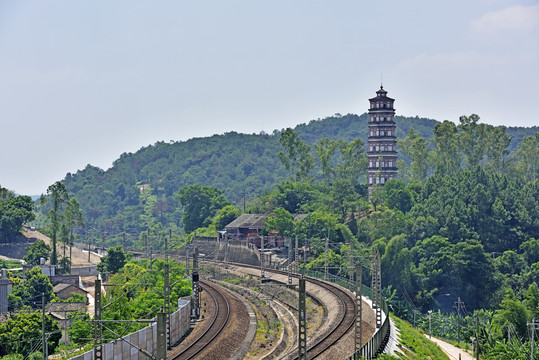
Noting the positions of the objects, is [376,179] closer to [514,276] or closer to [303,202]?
[303,202]

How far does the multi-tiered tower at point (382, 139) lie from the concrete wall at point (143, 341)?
58411mm

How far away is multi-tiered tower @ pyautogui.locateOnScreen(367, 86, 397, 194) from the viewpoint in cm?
10094

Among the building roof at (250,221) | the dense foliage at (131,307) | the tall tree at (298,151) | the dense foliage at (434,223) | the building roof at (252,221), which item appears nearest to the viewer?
the dense foliage at (131,307)

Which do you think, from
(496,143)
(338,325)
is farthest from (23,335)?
(496,143)

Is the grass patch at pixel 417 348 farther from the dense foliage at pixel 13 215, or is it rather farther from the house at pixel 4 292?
the dense foliage at pixel 13 215

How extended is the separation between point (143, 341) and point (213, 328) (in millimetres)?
10380

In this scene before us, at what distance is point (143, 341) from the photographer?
35.5m

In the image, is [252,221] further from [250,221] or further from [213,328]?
[213,328]

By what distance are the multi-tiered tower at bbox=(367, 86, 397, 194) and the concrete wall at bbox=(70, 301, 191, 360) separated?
192 feet

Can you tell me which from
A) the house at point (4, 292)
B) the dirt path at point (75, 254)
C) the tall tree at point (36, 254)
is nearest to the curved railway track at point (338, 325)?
the house at point (4, 292)

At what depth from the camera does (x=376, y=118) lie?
333ft

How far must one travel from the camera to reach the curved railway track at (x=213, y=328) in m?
38.2

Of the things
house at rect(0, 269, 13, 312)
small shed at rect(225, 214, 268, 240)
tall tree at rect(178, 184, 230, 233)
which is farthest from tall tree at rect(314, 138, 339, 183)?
house at rect(0, 269, 13, 312)

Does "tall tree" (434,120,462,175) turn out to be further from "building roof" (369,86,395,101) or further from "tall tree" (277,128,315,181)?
"tall tree" (277,128,315,181)
